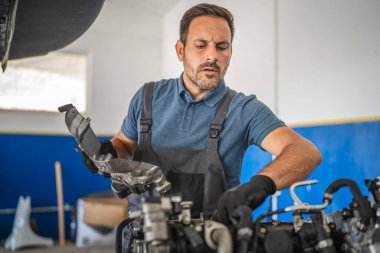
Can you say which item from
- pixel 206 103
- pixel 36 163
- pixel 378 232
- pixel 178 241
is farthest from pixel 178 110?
pixel 36 163

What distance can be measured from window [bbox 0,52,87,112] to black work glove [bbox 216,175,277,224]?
168 inches

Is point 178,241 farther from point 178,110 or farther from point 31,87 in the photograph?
point 31,87

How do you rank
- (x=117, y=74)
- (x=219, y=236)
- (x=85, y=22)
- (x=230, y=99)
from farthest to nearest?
(x=117, y=74)
(x=85, y=22)
(x=230, y=99)
(x=219, y=236)

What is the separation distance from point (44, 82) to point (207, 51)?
12.7ft

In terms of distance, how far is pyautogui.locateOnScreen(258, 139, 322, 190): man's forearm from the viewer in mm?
1098

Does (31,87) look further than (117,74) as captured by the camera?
No

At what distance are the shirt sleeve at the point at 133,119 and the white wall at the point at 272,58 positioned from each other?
1.44 m

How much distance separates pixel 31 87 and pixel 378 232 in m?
4.63

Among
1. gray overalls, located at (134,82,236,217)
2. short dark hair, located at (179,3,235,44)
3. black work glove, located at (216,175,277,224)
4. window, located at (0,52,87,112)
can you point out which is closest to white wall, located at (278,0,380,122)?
short dark hair, located at (179,3,235,44)

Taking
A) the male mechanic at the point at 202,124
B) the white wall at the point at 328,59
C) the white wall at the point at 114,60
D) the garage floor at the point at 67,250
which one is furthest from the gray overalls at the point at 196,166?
the white wall at the point at 114,60

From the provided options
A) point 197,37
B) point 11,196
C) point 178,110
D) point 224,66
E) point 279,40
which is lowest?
point 11,196

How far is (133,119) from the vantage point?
5.47ft

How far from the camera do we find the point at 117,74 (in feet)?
16.8

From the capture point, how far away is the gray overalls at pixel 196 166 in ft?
4.40
